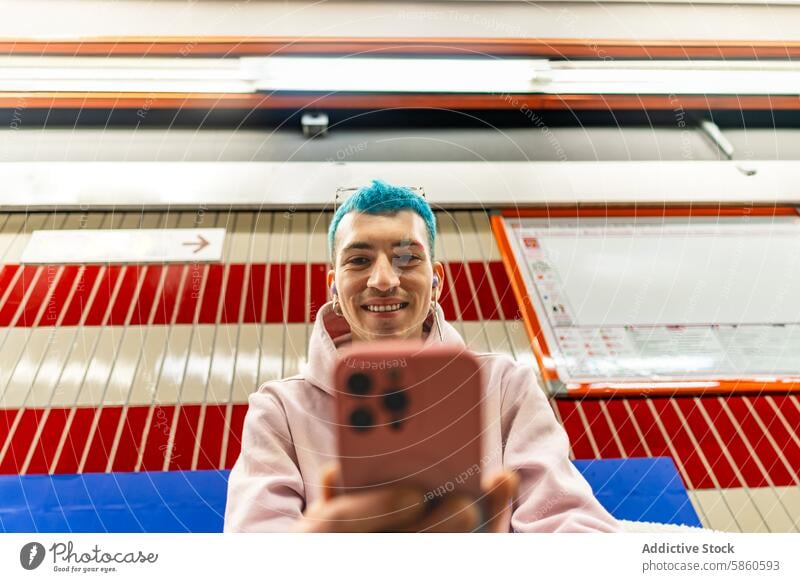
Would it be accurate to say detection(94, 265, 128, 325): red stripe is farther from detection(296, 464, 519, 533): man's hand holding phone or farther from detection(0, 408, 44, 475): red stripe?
detection(296, 464, 519, 533): man's hand holding phone

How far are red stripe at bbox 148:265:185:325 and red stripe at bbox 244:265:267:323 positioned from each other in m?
0.09

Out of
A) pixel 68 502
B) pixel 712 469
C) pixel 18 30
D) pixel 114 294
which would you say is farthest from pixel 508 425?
pixel 18 30

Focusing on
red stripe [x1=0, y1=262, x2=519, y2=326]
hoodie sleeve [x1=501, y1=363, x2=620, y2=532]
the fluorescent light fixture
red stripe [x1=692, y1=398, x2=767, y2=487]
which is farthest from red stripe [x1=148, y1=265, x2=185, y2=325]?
red stripe [x1=692, y1=398, x2=767, y2=487]

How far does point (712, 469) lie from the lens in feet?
2.24

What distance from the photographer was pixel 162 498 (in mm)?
581

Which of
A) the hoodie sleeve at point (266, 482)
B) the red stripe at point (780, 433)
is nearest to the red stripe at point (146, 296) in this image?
the hoodie sleeve at point (266, 482)

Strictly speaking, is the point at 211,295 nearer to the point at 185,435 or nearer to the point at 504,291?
the point at 185,435

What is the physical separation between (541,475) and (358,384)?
174 mm

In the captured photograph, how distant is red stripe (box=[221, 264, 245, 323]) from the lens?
749mm
